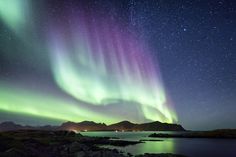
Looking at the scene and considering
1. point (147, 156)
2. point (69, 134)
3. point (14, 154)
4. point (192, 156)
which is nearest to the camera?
point (14, 154)

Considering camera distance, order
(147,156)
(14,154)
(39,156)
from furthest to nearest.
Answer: (147,156) → (39,156) → (14,154)

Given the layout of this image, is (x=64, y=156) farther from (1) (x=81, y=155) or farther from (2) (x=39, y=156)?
(2) (x=39, y=156)

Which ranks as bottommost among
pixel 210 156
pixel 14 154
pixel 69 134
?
pixel 14 154

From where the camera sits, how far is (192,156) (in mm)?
57125

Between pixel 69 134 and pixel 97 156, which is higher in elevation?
pixel 69 134

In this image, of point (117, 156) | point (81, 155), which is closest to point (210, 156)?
point (117, 156)

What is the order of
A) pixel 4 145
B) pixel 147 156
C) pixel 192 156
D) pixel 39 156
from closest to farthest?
pixel 39 156 < pixel 4 145 < pixel 147 156 < pixel 192 156

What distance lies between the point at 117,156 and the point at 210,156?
90.9ft

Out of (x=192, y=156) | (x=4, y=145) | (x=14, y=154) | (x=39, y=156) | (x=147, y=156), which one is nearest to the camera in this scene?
(x=14, y=154)

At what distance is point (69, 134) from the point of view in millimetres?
107500

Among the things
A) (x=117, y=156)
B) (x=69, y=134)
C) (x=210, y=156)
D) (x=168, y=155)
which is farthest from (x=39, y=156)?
(x=69, y=134)

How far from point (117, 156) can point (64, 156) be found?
795 cm

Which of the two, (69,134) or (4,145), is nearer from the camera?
(4,145)

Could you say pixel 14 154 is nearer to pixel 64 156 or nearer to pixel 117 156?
pixel 64 156
